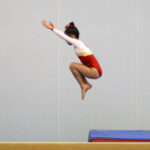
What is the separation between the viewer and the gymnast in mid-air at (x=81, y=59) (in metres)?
2.28

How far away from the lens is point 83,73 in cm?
228

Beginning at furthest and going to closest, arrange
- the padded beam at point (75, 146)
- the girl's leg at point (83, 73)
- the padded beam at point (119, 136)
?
the girl's leg at point (83, 73), the padded beam at point (119, 136), the padded beam at point (75, 146)

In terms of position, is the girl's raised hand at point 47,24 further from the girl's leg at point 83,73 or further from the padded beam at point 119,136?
the padded beam at point 119,136

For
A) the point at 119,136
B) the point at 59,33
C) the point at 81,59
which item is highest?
the point at 59,33

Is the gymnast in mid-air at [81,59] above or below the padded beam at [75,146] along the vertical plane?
above

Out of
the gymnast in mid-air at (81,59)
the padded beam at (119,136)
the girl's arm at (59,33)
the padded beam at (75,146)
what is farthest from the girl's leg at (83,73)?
the padded beam at (75,146)

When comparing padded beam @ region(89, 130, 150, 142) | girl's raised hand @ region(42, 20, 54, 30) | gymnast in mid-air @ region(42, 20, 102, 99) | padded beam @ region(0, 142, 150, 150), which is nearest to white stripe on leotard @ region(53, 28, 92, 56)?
gymnast in mid-air @ region(42, 20, 102, 99)

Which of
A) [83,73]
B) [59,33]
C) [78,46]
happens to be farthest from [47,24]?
[83,73]

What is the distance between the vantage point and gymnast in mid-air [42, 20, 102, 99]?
228cm

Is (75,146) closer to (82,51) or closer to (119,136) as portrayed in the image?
(119,136)

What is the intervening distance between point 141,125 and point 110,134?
0.28 metres

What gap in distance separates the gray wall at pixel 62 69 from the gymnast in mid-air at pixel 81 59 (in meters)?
0.05

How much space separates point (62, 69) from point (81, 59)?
18 centimetres

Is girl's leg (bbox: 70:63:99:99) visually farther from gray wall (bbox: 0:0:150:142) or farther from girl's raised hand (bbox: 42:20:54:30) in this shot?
girl's raised hand (bbox: 42:20:54:30)
